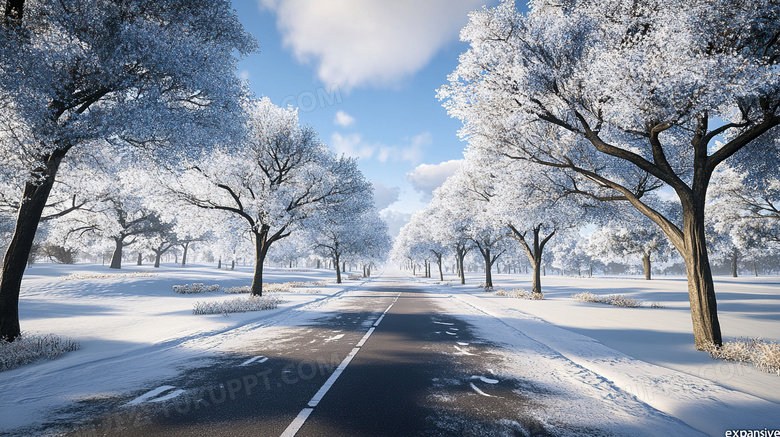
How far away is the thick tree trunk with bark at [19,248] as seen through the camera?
7965mm

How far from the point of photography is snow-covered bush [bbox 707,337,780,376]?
21.8ft

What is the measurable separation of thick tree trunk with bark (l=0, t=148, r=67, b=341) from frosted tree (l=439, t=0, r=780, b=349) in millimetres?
11714

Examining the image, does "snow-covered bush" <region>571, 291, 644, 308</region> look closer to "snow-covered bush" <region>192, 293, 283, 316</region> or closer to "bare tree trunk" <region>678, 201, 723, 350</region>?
"bare tree trunk" <region>678, 201, 723, 350</region>

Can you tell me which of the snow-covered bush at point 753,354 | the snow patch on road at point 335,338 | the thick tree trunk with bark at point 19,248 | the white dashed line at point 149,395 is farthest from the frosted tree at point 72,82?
the snow-covered bush at point 753,354

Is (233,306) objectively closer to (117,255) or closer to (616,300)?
(616,300)

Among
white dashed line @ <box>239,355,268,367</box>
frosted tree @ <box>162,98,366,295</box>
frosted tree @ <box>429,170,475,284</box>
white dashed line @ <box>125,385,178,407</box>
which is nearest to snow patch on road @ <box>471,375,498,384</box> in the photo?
white dashed line @ <box>239,355,268,367</box>

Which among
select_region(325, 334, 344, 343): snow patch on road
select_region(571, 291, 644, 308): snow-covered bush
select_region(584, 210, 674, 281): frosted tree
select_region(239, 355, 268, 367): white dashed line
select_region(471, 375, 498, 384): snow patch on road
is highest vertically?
select_region(584, 210, 674, 281): frosted tree

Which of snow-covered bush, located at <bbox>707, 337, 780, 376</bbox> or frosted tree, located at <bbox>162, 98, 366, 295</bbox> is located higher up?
frosted tree, located at <bbox>162, 98, 366, 295</bbox>

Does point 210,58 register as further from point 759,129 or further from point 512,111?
point 759,129

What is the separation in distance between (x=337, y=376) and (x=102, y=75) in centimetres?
882

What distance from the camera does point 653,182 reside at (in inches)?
581

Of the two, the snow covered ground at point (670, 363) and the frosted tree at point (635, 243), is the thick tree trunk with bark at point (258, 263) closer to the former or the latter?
the snow covered ground at point (670, 363)

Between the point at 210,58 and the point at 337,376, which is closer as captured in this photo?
the point at 337,376

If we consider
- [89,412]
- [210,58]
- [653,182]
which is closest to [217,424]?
[89,412]
